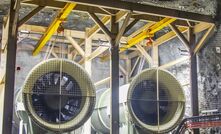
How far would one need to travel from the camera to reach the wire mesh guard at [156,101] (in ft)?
21.9

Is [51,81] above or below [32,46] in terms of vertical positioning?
below

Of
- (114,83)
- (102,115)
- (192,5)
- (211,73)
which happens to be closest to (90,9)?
(114,83)

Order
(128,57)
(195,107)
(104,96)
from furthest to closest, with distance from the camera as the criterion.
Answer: (128,57), (104,96), (195,107)

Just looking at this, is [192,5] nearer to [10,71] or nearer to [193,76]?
[193,76]

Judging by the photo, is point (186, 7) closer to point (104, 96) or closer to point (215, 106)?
point (215, 106)

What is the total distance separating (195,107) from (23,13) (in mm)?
4741

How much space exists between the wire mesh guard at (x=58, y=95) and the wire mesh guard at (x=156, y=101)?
89 centimetres

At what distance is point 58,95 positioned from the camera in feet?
20.2

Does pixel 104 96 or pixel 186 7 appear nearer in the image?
pixel 186 7

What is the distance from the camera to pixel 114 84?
23.1 ft

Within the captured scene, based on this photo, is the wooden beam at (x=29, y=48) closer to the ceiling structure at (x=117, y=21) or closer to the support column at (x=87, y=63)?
the ceiling structure at (x=117, y=21)

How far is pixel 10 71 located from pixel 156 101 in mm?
2789

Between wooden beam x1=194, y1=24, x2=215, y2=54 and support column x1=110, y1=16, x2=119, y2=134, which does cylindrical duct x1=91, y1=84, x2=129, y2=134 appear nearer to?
support column x1=110, y1=16, x2=119, y2=134

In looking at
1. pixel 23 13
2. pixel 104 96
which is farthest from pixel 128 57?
pixel 23 13
